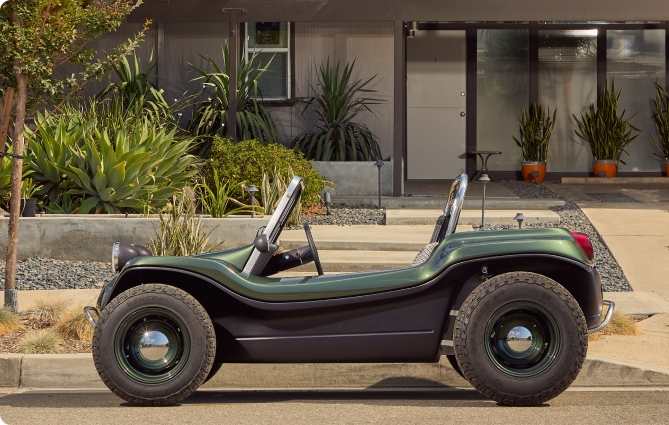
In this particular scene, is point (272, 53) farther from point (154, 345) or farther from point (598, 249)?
point (154, 345)

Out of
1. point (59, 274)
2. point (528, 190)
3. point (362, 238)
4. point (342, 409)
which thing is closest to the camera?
point (342, 409)

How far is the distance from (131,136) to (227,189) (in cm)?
137

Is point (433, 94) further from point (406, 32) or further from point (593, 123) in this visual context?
point (593, 123)

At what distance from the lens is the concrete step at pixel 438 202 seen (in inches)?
538

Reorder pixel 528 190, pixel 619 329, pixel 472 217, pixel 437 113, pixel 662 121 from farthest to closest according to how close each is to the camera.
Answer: pixel 437 113, pixel 662 121, pixel 528 190, pixel 472 217, pixel 619 329

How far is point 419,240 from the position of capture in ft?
36.6

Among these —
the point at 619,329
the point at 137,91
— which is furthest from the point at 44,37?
the point at 137,91

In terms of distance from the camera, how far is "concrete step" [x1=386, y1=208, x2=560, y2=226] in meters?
12.4

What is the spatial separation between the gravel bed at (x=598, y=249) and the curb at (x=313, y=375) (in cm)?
291

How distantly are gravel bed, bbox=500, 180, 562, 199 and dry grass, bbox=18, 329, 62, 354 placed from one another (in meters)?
8.94

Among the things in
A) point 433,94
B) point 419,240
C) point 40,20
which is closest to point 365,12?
point 433,94

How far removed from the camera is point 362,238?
1125 centimetres

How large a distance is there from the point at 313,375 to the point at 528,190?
9630mm

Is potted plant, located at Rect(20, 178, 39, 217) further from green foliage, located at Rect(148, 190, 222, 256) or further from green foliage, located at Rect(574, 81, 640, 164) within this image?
green foliage, located at Rect(574, 81, 640, 164)
